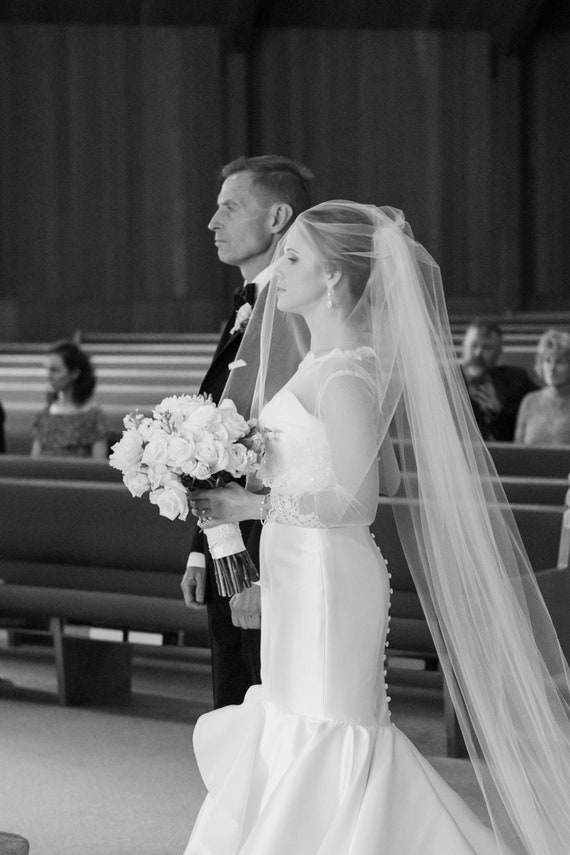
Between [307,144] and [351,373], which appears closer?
[351,373]

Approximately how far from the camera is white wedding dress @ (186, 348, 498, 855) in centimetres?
256

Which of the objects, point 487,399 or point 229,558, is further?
point 487,399

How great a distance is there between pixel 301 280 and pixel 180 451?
1.47 ft

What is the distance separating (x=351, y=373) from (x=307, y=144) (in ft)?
40.3

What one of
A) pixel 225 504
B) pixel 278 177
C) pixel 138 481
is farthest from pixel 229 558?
pixel 278 177

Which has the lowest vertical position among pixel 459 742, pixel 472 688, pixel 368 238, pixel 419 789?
pixel 459 742

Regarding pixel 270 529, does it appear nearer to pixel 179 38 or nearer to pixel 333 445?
pixel 333 445

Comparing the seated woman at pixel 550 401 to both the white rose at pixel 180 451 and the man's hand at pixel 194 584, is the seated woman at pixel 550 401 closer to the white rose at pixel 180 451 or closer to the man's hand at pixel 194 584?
the man's hand at pixel 194 584

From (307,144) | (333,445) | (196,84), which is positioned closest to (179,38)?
(196,84)

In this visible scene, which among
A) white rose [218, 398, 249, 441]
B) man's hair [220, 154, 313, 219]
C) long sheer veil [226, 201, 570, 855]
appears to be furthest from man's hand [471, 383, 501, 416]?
white rose [218, 398, 249, 441]

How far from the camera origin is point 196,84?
14023 mm

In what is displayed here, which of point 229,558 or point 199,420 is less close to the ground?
point 199,420

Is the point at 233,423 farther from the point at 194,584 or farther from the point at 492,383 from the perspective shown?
the point at 492,383

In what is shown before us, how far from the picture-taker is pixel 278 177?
3121mm
